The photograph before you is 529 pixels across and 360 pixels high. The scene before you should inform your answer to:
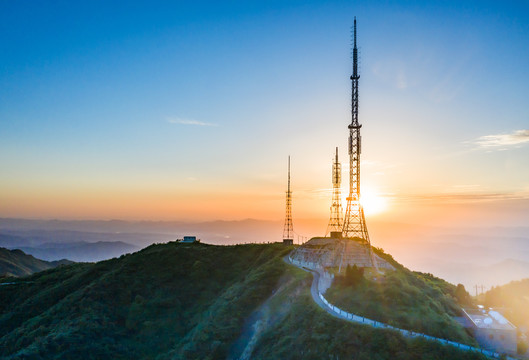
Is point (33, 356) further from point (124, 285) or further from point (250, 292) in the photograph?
point (250, 292)

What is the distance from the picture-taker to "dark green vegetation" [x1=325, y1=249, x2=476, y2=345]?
148 ft

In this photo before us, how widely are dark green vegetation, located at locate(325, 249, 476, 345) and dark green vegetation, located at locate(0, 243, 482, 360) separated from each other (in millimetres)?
4150

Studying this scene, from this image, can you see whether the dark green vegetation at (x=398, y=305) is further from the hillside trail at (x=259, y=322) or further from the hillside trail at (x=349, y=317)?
the hillside trail at (x=259, y=322)

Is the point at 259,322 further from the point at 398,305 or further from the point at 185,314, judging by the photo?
the point at 185,314

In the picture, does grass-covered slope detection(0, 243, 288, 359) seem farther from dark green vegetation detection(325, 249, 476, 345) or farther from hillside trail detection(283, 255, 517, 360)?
dark green vegetation detection(325, 249, 476, 345)

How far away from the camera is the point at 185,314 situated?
74.9 m

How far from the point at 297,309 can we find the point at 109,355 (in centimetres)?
3227

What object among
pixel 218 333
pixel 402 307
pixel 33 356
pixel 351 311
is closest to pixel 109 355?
pixel 33 356

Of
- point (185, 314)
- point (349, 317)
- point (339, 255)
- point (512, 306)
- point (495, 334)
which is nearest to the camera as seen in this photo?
point (349, 317)

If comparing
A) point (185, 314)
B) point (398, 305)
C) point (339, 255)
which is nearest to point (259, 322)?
point (339, 255)

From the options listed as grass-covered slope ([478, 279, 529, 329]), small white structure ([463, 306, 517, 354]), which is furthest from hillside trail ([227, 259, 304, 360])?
grass-covered slope ([478, 279, 529, 329])

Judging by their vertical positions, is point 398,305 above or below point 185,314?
above

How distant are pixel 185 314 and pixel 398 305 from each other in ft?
135

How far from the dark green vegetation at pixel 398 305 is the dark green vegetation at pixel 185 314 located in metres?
4.15
